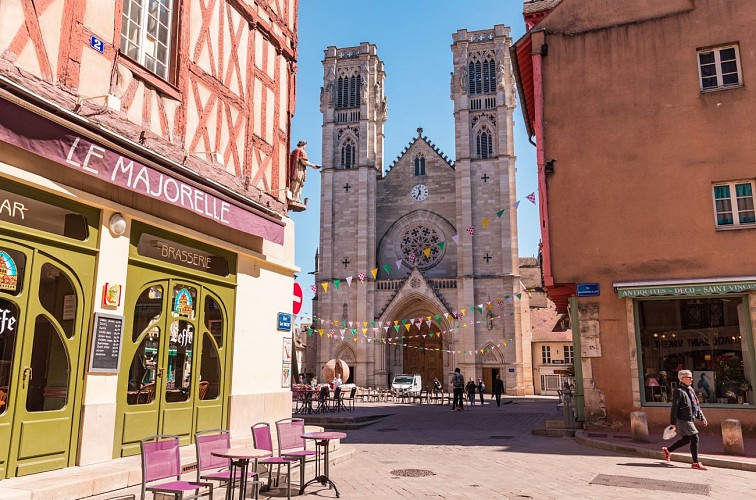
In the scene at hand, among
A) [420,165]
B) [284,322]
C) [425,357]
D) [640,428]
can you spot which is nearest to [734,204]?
[640,428]

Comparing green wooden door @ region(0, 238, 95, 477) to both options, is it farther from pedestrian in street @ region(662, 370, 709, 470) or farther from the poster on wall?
pedestrian in street @ region(662, 370, 709, 470)

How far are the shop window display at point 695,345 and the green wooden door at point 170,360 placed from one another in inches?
324

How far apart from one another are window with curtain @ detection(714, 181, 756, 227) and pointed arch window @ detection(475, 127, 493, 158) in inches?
1151

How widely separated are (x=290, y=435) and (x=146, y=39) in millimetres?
5549

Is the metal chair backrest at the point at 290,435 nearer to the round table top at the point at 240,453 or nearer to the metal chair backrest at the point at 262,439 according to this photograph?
the metal chair backrest at the point at 262,439

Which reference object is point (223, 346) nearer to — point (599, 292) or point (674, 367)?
point (599, 292)

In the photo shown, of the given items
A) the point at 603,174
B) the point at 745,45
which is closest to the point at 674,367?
the point at 603,174

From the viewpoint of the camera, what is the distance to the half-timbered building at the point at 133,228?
573cm

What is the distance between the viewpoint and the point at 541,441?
37.3 feet

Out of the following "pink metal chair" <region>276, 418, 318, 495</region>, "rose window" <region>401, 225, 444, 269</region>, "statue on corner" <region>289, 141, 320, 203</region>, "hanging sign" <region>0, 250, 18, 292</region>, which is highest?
"rose window" <region>401, 225, 444, 269</region>

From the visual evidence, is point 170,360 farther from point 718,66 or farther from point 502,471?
point 718,66

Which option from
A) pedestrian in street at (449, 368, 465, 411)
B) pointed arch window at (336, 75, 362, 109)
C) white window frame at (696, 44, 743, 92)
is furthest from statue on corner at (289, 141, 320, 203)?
pointed arch window at (336, 75, 362, 109)

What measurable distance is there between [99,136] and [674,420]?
8.40 m

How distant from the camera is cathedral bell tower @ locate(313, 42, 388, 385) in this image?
39812 mm
